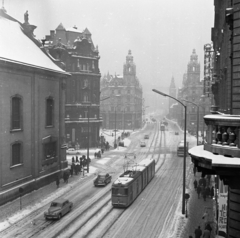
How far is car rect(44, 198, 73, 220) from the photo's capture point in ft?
79.9

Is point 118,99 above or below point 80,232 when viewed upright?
above

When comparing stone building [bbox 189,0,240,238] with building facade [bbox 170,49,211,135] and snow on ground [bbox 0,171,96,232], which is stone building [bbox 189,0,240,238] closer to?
snow on ground [bbox 0,171,96,232]

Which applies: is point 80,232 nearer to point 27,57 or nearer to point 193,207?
point 193,207

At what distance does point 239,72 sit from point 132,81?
396 ft

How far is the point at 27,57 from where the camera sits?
34688mm

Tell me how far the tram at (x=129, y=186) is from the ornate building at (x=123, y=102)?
3557 inches

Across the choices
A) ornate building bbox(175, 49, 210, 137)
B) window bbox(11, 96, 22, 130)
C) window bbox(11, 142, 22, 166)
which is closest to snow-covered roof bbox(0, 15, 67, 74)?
window bbox(11, 96, 22, 130)

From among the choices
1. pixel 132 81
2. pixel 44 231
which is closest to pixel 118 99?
pixel 132 81

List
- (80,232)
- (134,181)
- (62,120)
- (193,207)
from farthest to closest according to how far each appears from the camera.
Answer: (62,120), (134,181), (193,207), (80,232)

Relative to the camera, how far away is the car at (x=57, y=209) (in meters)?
24.4

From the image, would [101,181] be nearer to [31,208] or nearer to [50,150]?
[50,150]

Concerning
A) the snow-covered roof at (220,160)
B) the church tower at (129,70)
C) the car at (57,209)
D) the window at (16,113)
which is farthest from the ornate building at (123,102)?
the snow-covered roof at (220,160)

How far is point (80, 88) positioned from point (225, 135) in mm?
61152

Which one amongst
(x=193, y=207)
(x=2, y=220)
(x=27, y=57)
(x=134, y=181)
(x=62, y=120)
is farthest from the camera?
(x=62, y=120)
